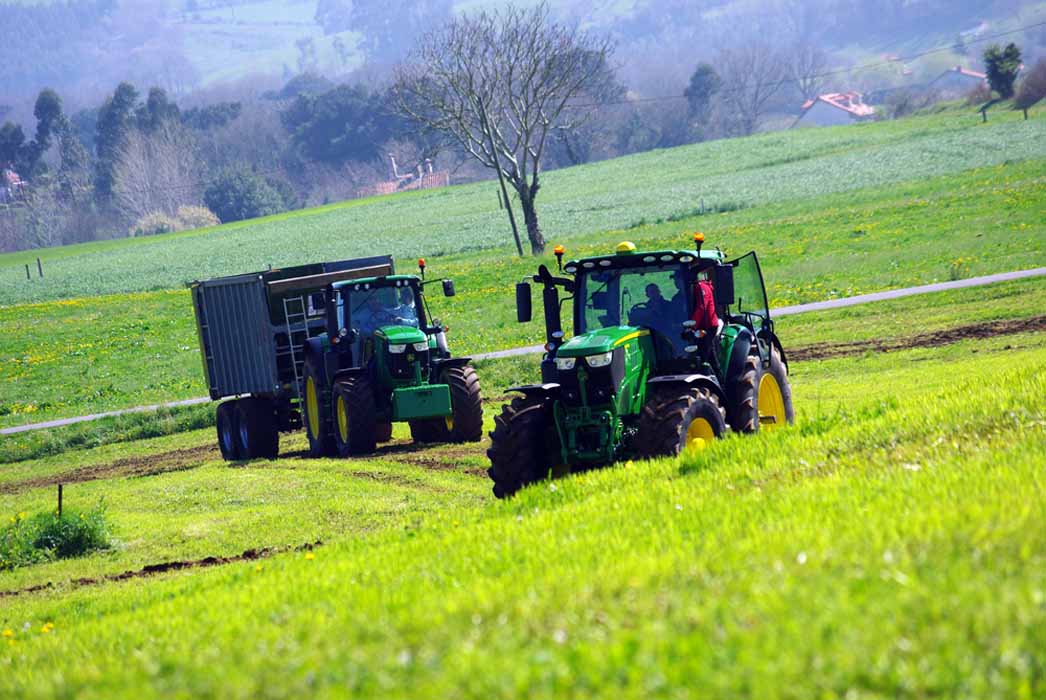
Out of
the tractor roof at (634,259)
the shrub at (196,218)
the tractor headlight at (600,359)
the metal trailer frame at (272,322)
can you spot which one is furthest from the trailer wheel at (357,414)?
the shrub at (196,218)

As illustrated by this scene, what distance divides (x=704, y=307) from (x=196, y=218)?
111984 millimetres

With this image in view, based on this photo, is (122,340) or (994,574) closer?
(994,574)

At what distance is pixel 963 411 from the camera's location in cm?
1045

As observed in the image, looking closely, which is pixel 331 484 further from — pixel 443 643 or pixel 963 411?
pixel 443 643

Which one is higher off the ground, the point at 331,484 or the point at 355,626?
the point at 355,626

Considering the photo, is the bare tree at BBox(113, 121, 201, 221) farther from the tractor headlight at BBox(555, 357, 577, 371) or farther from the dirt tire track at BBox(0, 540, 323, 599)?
the tractor headlight at BBox(555, 357, 577, 371)

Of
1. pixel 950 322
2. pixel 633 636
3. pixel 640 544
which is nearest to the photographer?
pixel 633 636

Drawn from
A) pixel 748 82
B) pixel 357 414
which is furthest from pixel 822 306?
pixel 748 82

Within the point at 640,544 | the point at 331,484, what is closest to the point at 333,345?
the point at 331,484

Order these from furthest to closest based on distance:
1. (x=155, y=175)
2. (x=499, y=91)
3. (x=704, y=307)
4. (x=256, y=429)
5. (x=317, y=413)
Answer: (x=155, y=175), (x=499, y=91), (x=256, y=429), (x=317, y=413), (x=704, y=307)

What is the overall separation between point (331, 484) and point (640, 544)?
9.33 meters

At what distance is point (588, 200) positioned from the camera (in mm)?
78188

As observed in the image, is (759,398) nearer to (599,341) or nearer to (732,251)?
(599,341)

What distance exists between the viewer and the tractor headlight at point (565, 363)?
39.5ft
